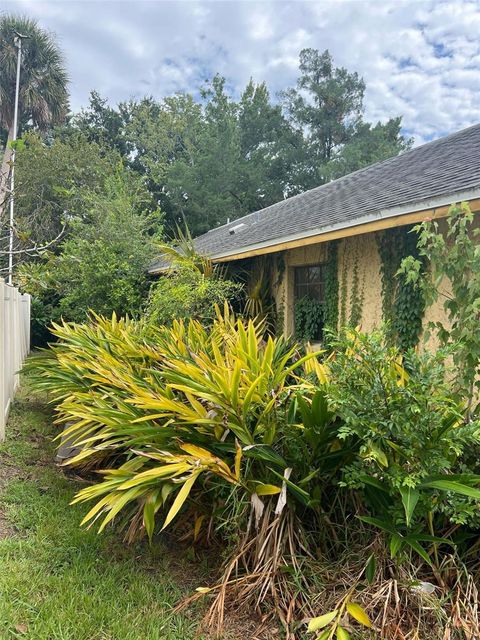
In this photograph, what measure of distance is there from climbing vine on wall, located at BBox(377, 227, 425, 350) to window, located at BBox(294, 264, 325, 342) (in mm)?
2021

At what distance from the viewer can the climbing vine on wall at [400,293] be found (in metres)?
6.05

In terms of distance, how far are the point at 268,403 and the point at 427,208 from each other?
9.94 feet

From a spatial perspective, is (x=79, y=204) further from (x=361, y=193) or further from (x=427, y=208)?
(x=427, y=208)

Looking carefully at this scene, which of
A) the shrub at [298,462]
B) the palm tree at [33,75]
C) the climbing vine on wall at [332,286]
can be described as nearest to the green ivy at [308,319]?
the climbing vine on wall at [332,286]

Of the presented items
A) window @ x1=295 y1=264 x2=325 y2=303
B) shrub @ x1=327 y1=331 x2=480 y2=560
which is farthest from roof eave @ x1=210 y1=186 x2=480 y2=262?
shrub @ x1=327 y1=331 x2=480 y2=560

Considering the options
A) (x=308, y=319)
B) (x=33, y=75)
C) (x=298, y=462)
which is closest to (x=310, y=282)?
(x=308, y=319)

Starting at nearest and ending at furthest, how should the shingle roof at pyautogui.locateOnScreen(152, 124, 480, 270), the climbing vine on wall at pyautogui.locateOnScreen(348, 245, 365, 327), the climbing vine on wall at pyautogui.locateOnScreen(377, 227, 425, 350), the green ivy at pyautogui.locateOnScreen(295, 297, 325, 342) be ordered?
1. the shingle roof at pyautogui.locateOnScreen(152, 124, 480, 270)
2. the climbing vine on wall at pyautogui.locateOnScreen(377, 227, 425, 350)
3. the climbing vine on wall at pyautogui.locateOnScreen(348, 245, 365, 327)
4. the green ivy at pyautogui.locateOnScreen(295, 297, 325, 342)

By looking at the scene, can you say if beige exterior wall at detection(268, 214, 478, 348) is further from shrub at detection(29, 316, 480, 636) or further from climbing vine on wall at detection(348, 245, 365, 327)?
shrub at detection(29, 316, 480, 636)

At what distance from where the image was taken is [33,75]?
921 inches

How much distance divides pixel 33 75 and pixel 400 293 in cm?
2430

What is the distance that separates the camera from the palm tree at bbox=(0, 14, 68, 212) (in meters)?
22.5

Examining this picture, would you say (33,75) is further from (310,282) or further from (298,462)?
(298,462)

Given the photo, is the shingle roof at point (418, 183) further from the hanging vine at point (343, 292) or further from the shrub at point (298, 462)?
the shrub at point (298, 462)

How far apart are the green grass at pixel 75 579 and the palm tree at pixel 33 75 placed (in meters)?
23.2
